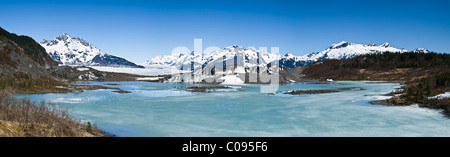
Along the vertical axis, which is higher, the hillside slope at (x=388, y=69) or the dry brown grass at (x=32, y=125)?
the hillside slope at (x=388, y=69)

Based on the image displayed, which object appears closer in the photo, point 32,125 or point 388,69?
point 32,125

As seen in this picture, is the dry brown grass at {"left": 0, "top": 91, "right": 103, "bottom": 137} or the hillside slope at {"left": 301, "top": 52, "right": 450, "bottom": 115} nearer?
the dry brown grass at {"left": 0, "top": 91, "right": 103, "bottom": 137}

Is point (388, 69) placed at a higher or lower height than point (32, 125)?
higher

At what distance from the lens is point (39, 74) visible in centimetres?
5819

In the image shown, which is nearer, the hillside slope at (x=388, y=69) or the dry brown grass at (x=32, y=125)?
the dry brown grass at (x=32, y=125)

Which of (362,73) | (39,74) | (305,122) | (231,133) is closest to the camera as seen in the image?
(231,133)

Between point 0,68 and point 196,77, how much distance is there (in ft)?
236

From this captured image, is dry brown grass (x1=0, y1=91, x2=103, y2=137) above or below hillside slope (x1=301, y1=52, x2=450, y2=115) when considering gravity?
below

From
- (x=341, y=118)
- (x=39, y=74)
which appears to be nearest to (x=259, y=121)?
(x=341, y=118)
